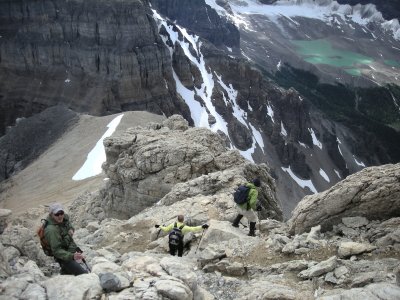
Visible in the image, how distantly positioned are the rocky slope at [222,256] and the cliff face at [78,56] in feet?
261

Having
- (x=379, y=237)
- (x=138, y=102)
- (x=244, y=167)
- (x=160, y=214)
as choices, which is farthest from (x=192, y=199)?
(x=138, y=102)

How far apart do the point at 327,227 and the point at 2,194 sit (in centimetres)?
4505

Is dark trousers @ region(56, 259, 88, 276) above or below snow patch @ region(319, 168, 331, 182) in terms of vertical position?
above

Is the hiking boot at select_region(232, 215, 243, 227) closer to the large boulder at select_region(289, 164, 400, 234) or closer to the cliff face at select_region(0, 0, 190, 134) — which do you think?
the large boulder at select_region(289, 164, 400, 234)

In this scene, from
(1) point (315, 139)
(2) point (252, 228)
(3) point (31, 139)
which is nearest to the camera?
(2) point (252, 228)

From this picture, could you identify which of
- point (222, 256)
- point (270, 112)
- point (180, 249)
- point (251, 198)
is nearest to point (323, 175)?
point (270, 112)

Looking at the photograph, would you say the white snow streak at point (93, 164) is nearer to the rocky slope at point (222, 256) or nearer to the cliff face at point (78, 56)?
the rocky slope at point (222, 256)

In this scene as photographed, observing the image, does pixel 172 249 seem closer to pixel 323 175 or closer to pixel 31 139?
pixel 31 139

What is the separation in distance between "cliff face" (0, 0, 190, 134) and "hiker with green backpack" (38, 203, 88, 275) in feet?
301

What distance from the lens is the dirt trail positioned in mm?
47562

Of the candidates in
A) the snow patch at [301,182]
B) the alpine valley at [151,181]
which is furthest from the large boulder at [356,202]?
the snow patch at [301,182]

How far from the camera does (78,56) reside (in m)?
107

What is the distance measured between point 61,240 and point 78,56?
99.8 m

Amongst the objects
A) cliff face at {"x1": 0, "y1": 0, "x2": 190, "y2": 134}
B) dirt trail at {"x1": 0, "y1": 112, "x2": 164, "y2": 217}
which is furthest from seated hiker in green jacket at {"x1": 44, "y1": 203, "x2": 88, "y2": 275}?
cliff face at {"x1": 0, "y1": 0, "x2": 190, "y2": 134}
